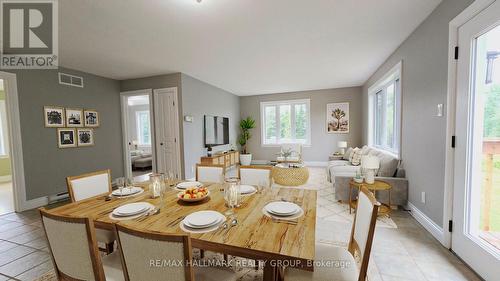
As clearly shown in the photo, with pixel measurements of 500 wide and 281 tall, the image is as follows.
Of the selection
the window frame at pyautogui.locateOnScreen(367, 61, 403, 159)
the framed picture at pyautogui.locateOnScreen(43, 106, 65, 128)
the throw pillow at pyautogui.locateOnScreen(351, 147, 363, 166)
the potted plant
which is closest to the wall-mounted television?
the potted plant

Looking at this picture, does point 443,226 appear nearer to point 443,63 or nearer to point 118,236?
point 443,63

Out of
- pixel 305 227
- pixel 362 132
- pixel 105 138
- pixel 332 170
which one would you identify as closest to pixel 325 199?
pixel 332 170

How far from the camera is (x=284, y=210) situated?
49.7 inches

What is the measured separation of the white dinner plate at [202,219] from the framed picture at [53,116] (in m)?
4.11

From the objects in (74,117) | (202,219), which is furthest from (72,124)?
(202,219)

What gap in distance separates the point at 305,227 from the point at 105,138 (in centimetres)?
502

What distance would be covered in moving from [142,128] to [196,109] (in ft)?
16.5

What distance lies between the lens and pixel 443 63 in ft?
6.81

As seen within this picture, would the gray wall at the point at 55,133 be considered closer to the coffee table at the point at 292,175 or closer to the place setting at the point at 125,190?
the place setting at the point at 125,190

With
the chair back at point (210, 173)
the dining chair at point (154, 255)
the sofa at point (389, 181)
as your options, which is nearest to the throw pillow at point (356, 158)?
the sofa at point (389, 181)

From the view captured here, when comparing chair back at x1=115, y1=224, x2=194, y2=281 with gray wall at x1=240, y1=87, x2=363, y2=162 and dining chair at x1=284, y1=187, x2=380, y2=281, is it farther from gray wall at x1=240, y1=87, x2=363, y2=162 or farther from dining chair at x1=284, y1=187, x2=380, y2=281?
gray wall at x1=240, y1=87, x2=363, y2=162

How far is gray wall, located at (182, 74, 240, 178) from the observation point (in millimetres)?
4487

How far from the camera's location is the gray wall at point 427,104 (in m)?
2.09

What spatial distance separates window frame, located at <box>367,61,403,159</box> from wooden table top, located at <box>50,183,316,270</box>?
2678 millimetres
